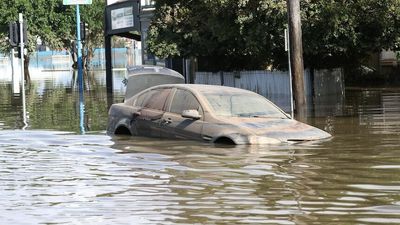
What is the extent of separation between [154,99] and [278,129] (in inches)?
108

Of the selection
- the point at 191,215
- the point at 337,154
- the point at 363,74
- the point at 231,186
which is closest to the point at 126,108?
the point at 337,154

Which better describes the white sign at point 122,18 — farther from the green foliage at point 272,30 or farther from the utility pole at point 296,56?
the utility pole at point 296,56

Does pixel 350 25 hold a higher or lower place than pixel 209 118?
higher

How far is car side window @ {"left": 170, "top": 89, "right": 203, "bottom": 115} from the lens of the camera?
1238cm

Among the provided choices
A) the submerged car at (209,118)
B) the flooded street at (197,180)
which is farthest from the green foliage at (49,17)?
the flooded street at (197,180)

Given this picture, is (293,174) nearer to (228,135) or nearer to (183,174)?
(183,174)

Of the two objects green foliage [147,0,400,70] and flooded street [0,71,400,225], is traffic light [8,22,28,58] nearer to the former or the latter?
green foliage [147,0,400,70]

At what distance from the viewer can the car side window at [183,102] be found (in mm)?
12378

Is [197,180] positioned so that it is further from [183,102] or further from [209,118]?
[183,102]

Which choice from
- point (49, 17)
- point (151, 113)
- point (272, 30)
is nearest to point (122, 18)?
point (272, 30)

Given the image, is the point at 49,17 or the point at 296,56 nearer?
the point at 296,56

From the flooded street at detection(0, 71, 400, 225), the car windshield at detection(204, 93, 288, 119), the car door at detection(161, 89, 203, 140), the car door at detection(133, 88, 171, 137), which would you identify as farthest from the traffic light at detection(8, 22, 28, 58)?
the car windshield at detection(204, 93, 288, 119)

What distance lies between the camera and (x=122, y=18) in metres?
36.9

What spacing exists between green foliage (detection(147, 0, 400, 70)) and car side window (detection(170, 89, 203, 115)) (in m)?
9.26
